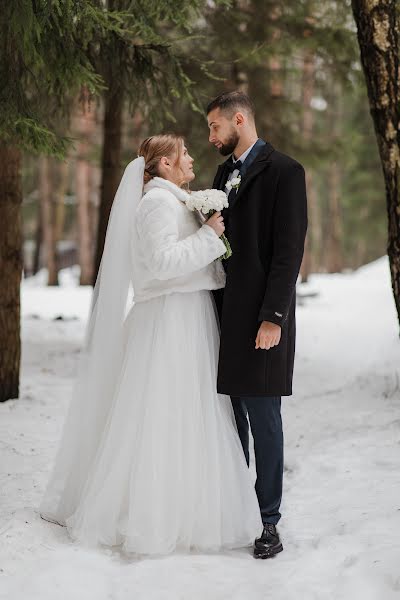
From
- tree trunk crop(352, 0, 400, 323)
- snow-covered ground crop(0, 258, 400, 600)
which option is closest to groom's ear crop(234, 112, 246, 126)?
tree trunk crop(352, 0, 400, 323)

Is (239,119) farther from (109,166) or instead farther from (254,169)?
(109,166)

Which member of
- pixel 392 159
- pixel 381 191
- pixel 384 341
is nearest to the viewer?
pixel 392 159

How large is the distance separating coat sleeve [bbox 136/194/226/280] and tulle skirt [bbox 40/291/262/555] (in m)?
0.24

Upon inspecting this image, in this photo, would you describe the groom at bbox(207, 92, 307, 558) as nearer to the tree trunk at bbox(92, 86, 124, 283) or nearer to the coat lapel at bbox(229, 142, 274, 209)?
the coat lapel at bbox(229, 142, 274, 209)

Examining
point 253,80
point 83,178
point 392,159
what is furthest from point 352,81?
point 83,178

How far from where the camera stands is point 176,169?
4.21 meters

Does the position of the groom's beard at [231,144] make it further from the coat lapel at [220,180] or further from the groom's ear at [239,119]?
the coat lapel at [220,180]

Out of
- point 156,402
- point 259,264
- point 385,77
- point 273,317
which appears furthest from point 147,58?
point 156,402

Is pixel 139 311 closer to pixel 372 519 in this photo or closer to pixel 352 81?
pixel 372 519

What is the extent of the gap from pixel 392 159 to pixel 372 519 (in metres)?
2.96

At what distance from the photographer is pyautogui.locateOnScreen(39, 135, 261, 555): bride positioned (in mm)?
3912

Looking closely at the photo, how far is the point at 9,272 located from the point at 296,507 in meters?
3.93

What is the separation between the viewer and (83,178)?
21.1 meters

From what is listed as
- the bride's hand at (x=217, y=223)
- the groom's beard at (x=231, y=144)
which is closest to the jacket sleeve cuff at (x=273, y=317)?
the bride's hand at (x=217, y=223)
